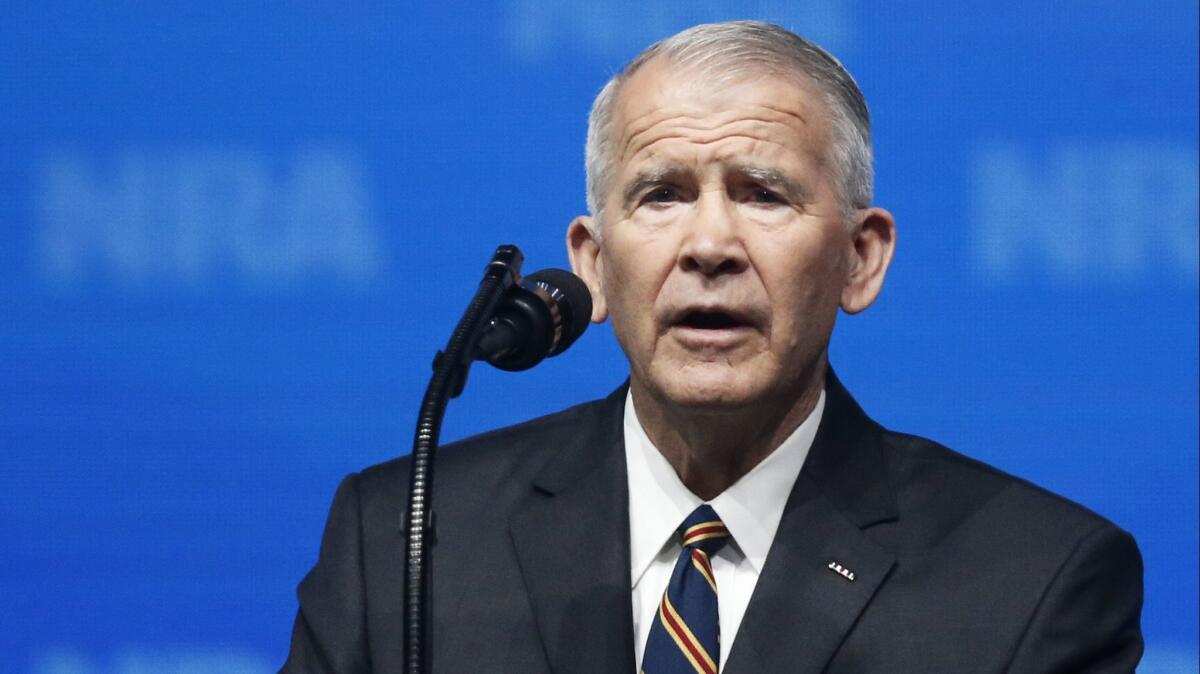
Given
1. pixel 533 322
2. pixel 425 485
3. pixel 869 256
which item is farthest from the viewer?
pixel 869 256

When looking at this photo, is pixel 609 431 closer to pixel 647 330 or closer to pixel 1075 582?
pixel 647 330

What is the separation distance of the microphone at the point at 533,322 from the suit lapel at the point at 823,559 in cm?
60

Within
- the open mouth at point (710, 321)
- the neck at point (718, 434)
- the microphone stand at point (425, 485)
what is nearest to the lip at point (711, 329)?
the open mouth at point (710, 321)

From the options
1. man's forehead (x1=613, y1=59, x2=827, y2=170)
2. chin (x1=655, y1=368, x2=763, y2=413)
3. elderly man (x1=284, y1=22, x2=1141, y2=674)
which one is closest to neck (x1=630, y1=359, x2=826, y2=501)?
elderly man (x1=284, y1=22, x2=1141, y2=674)

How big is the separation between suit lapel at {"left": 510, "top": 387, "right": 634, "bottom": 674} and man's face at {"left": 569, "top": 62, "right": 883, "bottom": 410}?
0.19 meters

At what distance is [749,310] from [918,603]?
471 millimetres

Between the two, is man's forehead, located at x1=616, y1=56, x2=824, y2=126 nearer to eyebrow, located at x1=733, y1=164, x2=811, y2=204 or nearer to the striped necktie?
eyebrow, located at x1=733, y1=164, x2=811, y2=204

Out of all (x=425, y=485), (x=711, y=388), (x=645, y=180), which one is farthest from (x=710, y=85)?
(x=425, y=485)

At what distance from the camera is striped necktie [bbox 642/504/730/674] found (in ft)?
6.90

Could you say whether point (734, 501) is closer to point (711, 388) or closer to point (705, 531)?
point (705, 531)

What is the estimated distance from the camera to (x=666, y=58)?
2287 mm

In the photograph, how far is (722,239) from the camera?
6.91 feet

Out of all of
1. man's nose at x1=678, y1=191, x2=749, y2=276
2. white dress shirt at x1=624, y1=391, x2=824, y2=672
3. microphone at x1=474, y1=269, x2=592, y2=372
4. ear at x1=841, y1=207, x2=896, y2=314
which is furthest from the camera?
ear at x1=841, y1=207, x2=896, y2=314

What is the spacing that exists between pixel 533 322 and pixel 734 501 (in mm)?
696
